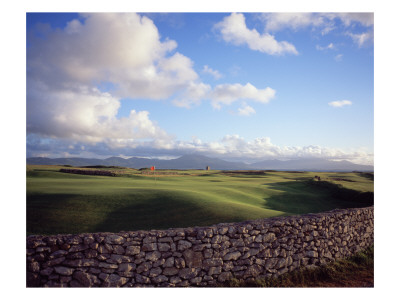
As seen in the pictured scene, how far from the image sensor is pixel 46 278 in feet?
21.2

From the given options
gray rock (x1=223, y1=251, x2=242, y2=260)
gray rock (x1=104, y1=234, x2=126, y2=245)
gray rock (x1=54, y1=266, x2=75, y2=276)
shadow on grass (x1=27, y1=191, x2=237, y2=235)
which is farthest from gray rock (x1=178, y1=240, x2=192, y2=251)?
shadow on grass (x1=27, y1=191, x2=237, y2=235)

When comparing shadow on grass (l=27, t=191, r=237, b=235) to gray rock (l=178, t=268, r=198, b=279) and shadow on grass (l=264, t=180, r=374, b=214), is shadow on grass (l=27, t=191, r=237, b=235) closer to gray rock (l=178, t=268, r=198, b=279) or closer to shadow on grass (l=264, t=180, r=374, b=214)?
gray rock (l=178, t=268, r=198, b=279)

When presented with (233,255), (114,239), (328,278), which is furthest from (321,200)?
(114,239)

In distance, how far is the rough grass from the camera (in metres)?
7.66

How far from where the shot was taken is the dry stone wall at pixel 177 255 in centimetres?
648

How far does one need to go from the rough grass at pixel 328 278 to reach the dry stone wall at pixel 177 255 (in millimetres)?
188

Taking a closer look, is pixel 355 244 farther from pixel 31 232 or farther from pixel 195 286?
pixel 31 232

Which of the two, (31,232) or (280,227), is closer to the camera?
(280,227)

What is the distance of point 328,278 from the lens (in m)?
8.37

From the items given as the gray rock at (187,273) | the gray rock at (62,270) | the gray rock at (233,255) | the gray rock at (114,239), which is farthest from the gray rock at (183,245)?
the gray rock at (62,270)

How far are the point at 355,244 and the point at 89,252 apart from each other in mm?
9704

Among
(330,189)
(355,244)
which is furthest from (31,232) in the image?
(330,189)
